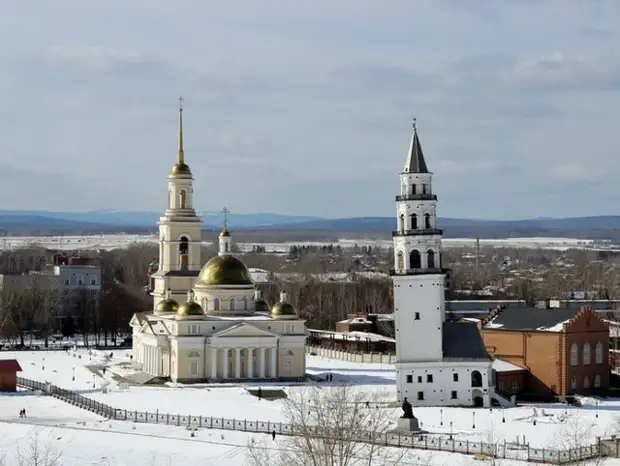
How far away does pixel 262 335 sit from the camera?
69.3m

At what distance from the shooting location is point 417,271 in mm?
59344

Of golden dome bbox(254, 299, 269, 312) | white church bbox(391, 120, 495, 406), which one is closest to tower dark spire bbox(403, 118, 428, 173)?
white church bbox(391, 120, 495, 406)

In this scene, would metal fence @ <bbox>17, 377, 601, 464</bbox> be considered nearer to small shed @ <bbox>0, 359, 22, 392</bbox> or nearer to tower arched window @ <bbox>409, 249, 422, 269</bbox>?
small shed @ <bbox>0, 359, 22, 392</bbox>

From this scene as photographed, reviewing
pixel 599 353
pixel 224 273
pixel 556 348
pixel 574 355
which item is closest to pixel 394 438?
pixel 556 348

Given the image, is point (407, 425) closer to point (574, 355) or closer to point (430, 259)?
point (430, 259)

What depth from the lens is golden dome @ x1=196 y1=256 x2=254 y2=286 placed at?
71562 millimetres

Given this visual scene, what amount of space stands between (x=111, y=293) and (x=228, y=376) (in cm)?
5166

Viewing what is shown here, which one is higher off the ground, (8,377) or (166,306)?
(166,306)

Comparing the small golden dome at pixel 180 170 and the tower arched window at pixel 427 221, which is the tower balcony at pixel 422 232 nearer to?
the tower arched window at pixel 427 221

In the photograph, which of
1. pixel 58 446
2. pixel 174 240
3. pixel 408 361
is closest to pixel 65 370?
pixel 174 240

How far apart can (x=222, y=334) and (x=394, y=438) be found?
2305cm

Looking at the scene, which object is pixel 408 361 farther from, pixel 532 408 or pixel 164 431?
pixel 164 431

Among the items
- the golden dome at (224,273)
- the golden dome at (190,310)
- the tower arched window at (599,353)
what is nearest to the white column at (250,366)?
the golden dome at (190,310)

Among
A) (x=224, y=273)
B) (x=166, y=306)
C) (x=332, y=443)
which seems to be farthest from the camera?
(x=166, y=306)
